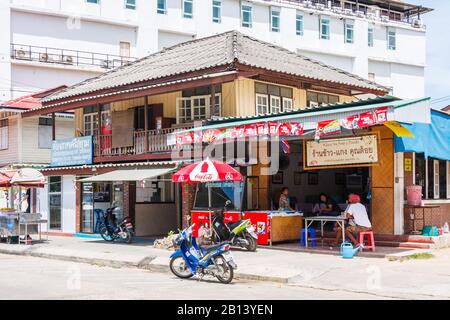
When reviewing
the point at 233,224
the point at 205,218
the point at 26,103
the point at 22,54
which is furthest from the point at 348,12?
the point at 233,224

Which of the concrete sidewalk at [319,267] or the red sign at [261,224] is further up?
the red sign at [261,224]

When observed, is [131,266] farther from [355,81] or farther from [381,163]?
[355,81]

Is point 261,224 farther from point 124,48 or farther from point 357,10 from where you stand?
point 357,10

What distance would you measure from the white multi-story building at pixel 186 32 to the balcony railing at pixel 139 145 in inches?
830

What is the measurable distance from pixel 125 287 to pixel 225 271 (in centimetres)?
Result: 207

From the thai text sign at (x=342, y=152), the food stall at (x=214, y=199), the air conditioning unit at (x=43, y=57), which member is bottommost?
the food stall at (x=214, y=199)

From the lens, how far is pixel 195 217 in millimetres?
20547

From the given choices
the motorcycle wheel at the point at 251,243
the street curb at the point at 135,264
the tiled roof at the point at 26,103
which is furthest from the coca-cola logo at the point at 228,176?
the tiled roof at the point at 26,103

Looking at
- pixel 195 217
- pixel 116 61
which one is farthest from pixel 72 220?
pixel 116 61

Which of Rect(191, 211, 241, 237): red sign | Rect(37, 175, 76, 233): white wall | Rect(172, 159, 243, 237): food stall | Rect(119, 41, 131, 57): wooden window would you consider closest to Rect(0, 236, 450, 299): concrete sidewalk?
Rect(191, 211, 241, 237): red sign

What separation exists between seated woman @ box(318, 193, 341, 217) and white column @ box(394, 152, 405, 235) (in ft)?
11.0

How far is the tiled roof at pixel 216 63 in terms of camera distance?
2314 centimetres

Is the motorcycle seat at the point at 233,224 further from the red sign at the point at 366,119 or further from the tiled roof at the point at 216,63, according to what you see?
the tiled roof at the point at 216,63

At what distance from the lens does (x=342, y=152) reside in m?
18.3
